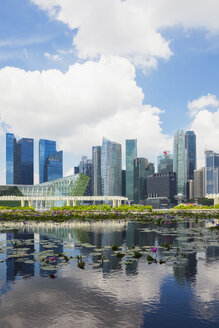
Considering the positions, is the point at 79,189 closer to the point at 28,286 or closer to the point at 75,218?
the point at 75,218

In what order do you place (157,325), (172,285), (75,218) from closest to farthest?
(157,325)
(172,285)
(75,218)

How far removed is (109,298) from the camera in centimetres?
982

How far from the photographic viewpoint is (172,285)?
11227 millimetres

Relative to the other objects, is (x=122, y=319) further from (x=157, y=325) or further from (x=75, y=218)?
(x=75, y=218)

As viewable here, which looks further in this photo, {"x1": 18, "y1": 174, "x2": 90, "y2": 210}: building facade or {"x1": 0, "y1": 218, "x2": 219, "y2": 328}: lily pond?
{"x1": 18, "y1": 174, "x2": 90, "y2": 210}: building facade

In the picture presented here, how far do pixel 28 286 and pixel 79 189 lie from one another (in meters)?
106

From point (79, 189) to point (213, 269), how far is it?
104322mm

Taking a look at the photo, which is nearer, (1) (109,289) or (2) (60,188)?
(1) (109,289)

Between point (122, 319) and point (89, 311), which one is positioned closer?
point (122, 319)

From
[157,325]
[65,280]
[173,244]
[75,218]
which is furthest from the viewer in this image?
[75,218]

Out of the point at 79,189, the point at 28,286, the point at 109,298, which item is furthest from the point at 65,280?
the point at 79,189

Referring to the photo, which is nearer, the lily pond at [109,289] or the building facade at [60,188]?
the lily pond at [109,289]

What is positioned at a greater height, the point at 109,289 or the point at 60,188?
the point at 60,188

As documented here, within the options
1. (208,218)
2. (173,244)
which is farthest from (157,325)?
(208,218)
